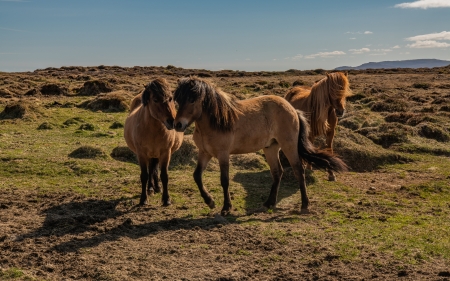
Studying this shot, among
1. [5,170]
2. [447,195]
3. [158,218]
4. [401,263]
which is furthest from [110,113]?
[401,263]

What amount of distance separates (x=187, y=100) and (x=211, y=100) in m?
0.42

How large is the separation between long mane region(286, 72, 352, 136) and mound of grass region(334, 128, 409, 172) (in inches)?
52.5

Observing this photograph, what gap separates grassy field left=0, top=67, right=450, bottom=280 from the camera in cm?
500

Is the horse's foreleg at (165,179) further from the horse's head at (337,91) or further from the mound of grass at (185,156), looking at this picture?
the horse's head at (337,91)

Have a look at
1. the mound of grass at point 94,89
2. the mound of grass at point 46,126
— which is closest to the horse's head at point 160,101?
the mound of grass at point 46,126

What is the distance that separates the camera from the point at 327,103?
962cm

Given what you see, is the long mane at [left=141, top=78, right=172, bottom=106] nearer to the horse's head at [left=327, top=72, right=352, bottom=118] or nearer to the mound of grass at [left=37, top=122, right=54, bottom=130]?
the horse's head at [left=327, top=72, right=352, bottom=118]

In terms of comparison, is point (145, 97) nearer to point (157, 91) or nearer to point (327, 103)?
point (157, 91)

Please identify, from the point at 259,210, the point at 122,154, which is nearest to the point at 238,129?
the point at 259,210

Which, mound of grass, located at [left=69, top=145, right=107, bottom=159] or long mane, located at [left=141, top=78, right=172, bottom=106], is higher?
long mane, located at [left=141, top=78, right=172, bottom=106]

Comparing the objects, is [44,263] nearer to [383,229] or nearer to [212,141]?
[212,141]

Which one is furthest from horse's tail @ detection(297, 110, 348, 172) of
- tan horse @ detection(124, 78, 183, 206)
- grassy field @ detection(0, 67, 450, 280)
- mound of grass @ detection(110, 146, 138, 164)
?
mound of grass @ detection(110, 146, 138, 164)

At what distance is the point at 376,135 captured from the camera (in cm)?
1338

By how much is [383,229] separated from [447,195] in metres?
2.70
